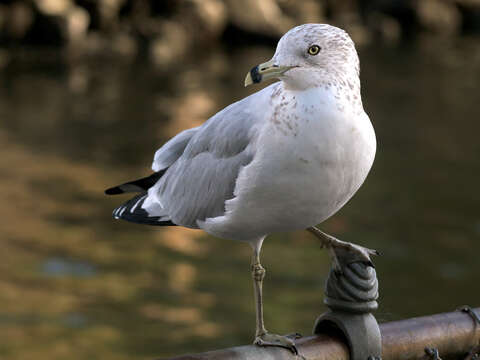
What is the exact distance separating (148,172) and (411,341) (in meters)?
8.77

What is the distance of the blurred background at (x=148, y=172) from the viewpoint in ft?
25.2

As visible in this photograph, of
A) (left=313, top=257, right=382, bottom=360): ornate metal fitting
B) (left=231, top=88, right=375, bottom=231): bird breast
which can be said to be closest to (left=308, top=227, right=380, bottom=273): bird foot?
(left=313, top=257, right=382, bottom=360): ornate metal fitting

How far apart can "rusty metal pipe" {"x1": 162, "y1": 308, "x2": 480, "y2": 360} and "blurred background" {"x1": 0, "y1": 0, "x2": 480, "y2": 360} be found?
5527mm

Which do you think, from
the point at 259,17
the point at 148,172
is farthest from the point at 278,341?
the point at 259,17

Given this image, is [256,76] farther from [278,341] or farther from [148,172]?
[148,172]

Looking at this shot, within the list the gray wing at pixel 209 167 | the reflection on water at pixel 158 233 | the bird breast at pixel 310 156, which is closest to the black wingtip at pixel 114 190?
the gray wing at pixel 209 167

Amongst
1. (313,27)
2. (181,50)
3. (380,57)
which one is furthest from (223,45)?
(313,27)

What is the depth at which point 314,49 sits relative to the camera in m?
1.31

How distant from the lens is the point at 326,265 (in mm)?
9055

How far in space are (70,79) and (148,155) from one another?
14.2 ft

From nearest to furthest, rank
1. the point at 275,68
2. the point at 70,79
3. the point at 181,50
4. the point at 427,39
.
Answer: the point at 275,68 < the point at 70,79 < the point at 181,50 < the point at 427,39

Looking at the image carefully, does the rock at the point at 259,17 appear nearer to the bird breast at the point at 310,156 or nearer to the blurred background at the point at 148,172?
the blurred background at the point at 148,172

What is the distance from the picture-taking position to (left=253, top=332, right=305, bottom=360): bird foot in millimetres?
1521

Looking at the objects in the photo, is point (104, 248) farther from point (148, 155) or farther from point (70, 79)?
point (70, 79)
